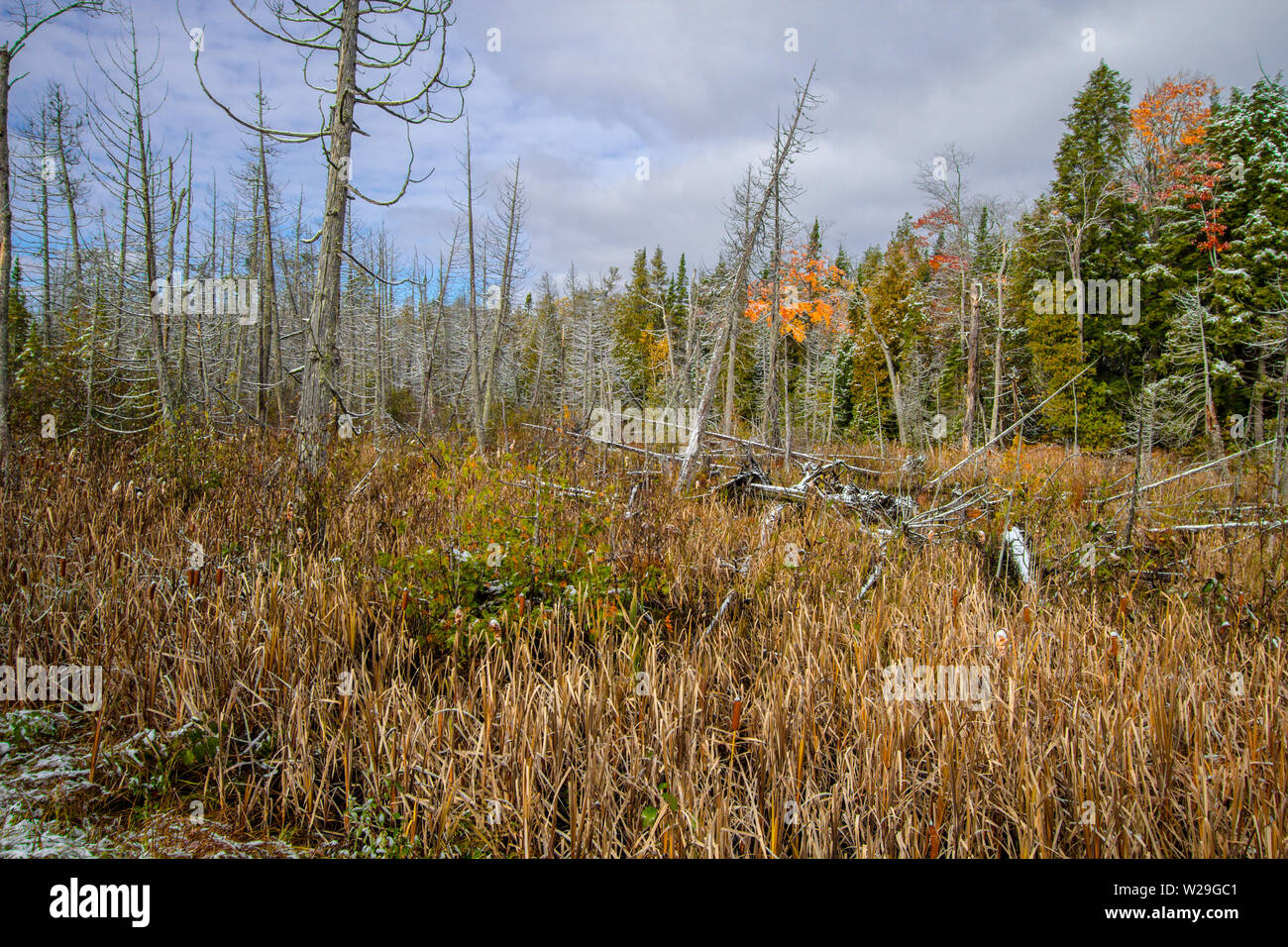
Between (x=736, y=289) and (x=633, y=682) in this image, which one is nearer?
(x=633, y=682)

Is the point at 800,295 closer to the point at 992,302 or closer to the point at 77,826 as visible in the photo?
the point at 992,302

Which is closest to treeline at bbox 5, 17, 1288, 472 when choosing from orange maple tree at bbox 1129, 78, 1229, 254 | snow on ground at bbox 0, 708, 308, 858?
orange maple tree at bbox 1129, 78, 1229, 254

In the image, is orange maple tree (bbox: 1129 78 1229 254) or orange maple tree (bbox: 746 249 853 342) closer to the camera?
orange maple tree (bbox: 746 249 853 342)

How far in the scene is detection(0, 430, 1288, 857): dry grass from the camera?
1.92 m

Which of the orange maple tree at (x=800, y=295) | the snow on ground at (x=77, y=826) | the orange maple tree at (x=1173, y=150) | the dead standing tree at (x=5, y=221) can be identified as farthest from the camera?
the orange maple tree at (x=1173, y=150)

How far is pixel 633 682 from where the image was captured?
2613 millimetres

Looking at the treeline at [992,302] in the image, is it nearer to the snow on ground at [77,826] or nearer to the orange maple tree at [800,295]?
the orange maple tree at [800,295]

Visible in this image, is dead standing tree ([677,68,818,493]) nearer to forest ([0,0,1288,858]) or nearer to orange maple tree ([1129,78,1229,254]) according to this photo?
forest ([0,0,1288,858])

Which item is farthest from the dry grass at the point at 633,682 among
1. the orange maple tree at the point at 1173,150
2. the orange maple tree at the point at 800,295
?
the orange maple tree at the point at 1173,150

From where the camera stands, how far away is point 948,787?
200 cm

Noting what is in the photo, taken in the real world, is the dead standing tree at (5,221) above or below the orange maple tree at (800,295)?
below

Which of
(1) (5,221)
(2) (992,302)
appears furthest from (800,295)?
(1) (5,221)

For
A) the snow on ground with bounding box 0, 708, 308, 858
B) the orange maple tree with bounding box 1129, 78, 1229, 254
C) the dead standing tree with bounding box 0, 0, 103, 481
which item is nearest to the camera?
the snow on ground with bounding box 0, 708, 308, 858

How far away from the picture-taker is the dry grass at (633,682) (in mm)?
1915
